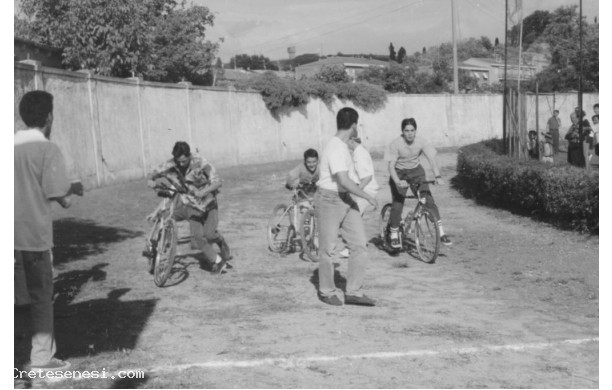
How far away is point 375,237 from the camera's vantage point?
12.5 metres

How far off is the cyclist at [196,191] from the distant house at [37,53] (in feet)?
47.3

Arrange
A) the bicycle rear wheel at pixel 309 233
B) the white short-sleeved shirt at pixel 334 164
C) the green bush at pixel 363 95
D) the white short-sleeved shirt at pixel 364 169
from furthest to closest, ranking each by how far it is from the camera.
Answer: the green bush at pixel 363 95 → the bicycle rear wheel at pixel 309 233 → the white short-sleeved shirt at pixel 364 169 → the white short-sleeved shirt at pixel 334 164

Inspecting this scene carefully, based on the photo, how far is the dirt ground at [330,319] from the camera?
569 cm

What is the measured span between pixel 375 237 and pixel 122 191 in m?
7.37

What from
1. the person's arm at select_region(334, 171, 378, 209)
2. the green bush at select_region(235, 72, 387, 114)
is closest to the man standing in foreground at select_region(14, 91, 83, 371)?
the person's arm at select_region(334, 171, 378, 209)

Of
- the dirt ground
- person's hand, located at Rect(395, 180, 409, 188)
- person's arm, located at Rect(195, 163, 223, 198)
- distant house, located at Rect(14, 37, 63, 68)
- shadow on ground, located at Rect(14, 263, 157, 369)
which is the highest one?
distant house, located at Rect(14, 37, 63, 68)

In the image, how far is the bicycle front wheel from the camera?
403 inches

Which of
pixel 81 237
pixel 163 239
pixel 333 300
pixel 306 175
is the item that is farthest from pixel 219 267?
pixel 81 237

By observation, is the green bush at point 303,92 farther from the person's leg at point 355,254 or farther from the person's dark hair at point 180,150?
the person's leg at point 355,254

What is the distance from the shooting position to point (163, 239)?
28.7 ft

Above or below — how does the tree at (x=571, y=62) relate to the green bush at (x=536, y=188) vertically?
above

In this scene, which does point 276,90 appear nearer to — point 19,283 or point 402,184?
point 402,184

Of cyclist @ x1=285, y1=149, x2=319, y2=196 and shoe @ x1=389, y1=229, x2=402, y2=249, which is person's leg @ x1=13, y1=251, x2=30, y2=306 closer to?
cyclist @ x1=285, y1=149, x2=319, y2=196

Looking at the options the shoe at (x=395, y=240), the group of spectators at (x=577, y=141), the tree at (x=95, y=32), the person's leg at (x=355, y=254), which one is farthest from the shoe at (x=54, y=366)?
the tree at (x=95, y=32)
